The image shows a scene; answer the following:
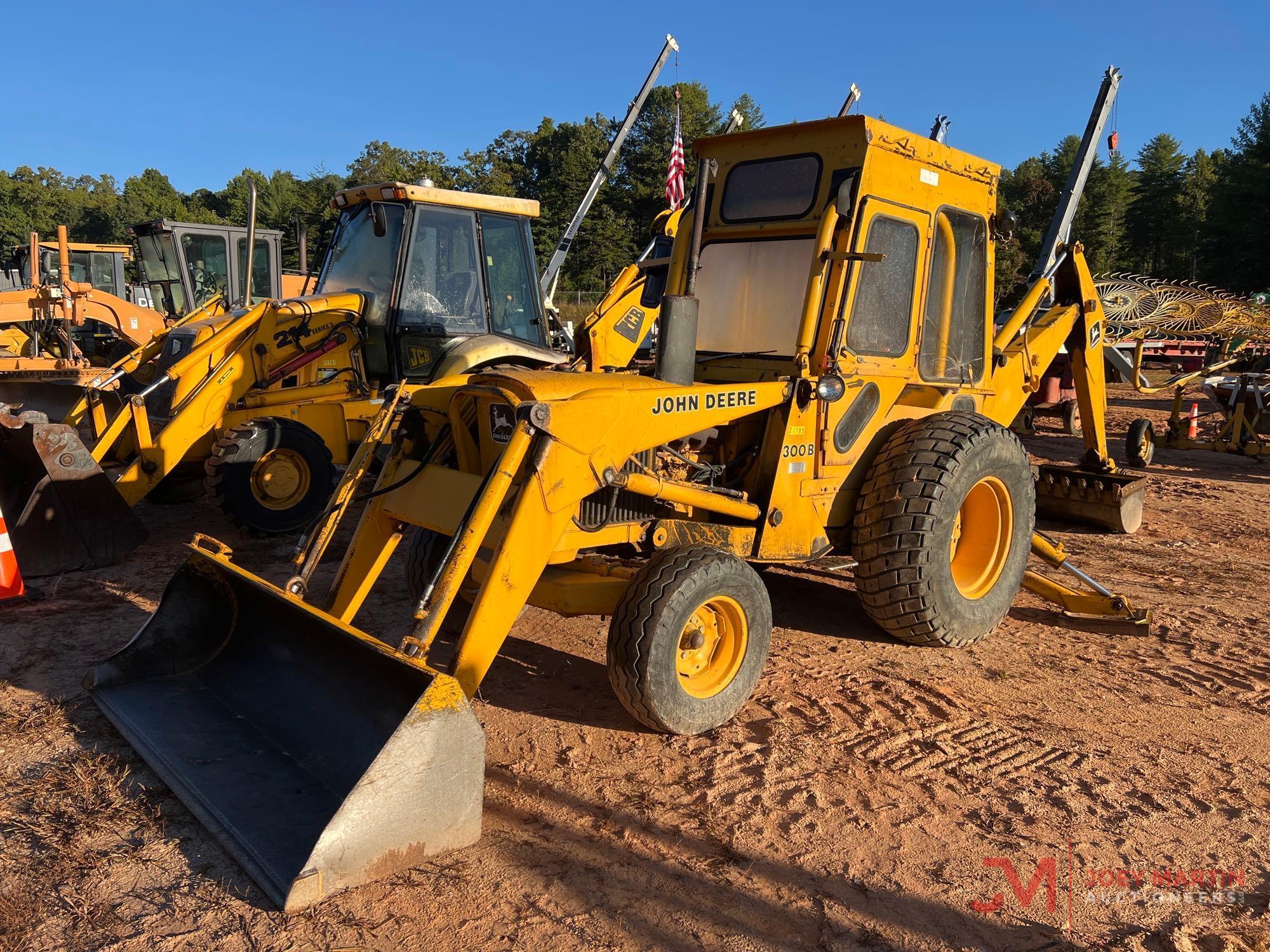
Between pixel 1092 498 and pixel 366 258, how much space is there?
6.43m

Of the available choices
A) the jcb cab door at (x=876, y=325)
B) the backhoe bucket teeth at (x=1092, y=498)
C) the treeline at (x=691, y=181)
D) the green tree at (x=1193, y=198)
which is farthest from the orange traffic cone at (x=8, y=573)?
the green tree at (x=1193, y=198)

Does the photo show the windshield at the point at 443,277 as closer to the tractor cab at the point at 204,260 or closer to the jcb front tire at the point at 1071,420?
the tractor cab at the point at 204,260

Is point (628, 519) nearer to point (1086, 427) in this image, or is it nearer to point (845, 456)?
point (845, 456)

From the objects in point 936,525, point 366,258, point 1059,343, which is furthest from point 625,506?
point 366,258

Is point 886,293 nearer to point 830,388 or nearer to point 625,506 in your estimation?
point 830,388

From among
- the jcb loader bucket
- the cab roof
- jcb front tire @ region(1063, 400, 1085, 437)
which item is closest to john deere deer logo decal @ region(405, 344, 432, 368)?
the cab roof

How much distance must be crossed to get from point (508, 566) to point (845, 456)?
6.89 feet

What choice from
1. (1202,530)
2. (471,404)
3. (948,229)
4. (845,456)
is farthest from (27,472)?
(1202,530)

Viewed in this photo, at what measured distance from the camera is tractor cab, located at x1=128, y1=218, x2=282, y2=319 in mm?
12789

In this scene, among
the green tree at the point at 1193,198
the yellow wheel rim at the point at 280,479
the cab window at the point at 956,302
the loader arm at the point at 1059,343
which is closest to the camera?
the cab window at the point at 956,302

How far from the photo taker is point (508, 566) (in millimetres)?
3523

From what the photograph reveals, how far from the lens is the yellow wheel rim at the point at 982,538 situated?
5230 mm

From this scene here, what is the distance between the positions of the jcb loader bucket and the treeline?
3063 cm

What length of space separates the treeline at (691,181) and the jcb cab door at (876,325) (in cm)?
3122
